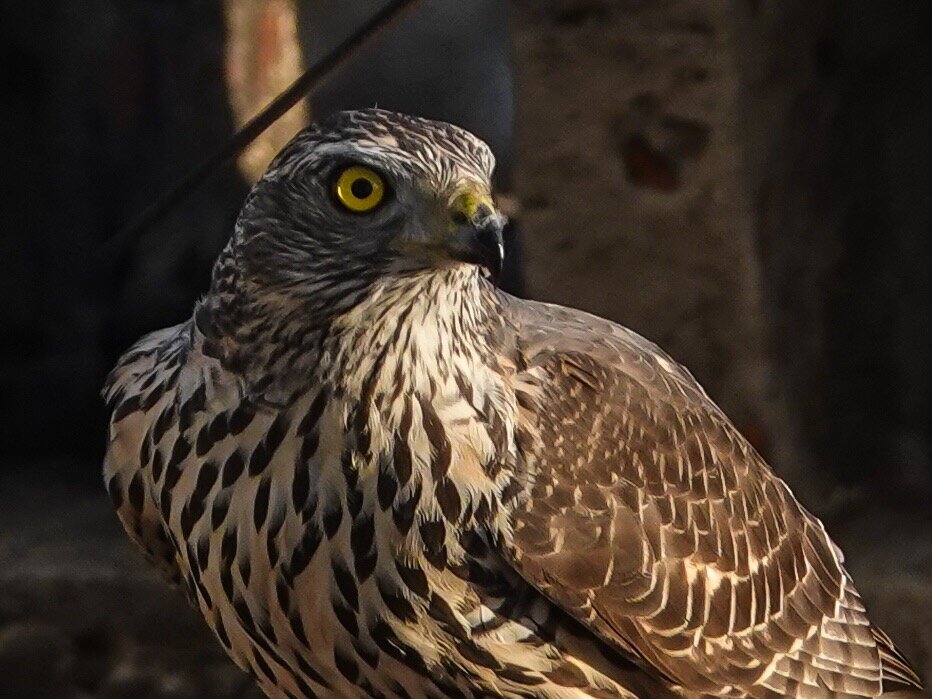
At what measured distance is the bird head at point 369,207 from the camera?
90.0 inches

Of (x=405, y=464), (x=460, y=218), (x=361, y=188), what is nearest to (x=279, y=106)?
(x=361, y=188)

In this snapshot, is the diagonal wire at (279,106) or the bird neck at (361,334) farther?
the bird neck at (361,334)

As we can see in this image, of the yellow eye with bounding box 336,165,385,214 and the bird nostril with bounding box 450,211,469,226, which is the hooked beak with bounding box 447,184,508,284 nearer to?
the bird nostril with bounding box 450,211,469,226

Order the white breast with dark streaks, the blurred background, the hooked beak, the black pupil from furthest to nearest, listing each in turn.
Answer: the blurred background → the white breast with dark streaks → the black pupil → the hooked beak

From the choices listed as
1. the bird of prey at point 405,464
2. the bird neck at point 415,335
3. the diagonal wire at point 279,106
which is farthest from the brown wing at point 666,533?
the diagonal wire at point 279,106

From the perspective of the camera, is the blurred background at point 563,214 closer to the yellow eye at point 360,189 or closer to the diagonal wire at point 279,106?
the diagonal wire at point 279,106

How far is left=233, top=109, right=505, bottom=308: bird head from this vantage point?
7.50 feet

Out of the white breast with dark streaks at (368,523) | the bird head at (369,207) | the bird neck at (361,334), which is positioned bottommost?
the white breast with dark streaks at (368,523)

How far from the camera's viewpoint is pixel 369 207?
7.72 feet

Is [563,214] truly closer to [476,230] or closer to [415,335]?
[415,335]

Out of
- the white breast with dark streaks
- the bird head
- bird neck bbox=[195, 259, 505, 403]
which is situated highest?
the bird head

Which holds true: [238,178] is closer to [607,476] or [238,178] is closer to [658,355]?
[658,355]

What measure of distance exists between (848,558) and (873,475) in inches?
22.7

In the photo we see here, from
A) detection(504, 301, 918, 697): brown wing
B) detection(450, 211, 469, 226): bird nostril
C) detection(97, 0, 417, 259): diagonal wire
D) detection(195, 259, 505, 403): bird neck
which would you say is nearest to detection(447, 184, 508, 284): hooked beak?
detection(450, 211, 469, 226): bird nostril
